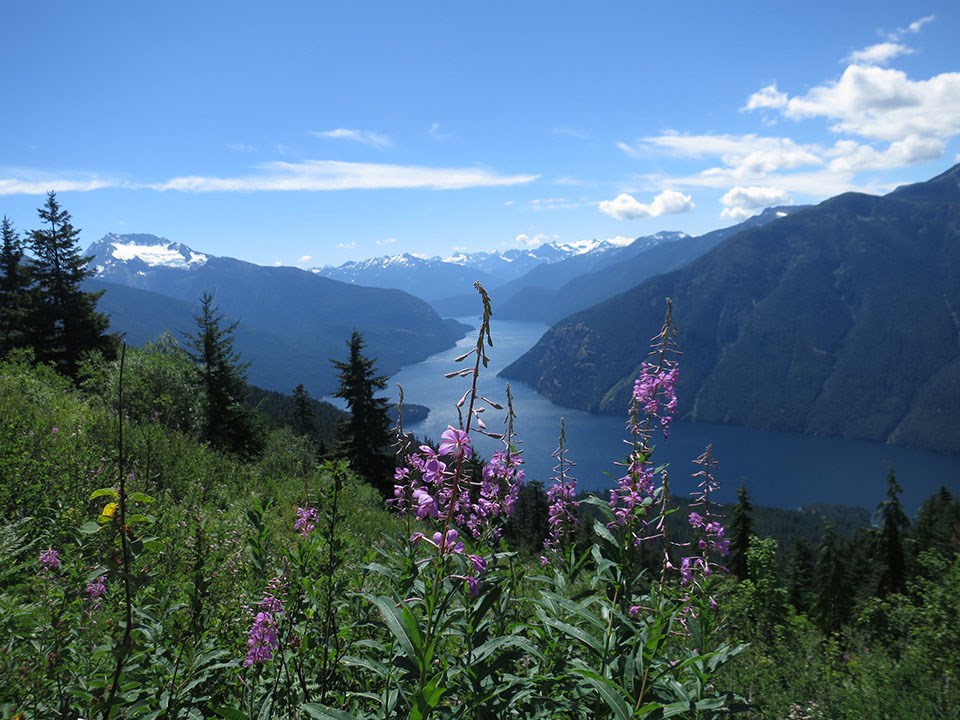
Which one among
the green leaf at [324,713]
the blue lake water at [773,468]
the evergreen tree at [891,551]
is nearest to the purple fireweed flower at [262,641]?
the green leaf at [324,713]

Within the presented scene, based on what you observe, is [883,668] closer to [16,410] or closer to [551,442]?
[16,410]

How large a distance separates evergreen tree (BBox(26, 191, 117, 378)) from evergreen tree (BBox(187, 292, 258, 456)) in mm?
6940

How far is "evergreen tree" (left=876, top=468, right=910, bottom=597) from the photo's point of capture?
36875 millimetres

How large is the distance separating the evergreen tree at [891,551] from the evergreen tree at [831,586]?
2519 mm

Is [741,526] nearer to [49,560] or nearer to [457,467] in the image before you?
[49,560]

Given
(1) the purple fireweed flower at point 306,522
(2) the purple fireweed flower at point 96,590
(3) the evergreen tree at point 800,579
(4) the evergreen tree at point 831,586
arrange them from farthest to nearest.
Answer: (3) the evergreen tree at point 800,579
(4) the evergreen tree at point 831,586
(1) the purple fireweed flower at point 306,522
(2) the purple fireweed flower at point 96,590

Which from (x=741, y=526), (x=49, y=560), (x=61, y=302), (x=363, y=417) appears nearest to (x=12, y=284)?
(x=61, y=302)

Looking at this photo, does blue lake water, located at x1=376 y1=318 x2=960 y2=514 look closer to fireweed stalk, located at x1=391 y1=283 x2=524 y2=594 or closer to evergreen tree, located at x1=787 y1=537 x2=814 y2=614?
evergreen tree, located at x1=787 y1=537 x2=814 y2=614

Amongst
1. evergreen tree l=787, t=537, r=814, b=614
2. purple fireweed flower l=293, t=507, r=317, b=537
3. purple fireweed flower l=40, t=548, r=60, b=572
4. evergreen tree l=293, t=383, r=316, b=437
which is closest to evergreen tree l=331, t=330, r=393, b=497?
evergreen tree l=293, t=383, r=316, b=437

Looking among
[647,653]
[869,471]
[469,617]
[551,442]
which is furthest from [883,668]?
[869,471]

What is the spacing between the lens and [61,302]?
1160 inches

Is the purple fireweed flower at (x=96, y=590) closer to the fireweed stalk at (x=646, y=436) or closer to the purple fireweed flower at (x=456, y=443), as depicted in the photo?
the purple fireweed flower at (x=456, y=443)

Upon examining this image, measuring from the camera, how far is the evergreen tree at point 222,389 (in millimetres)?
23797

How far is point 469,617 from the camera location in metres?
2.38
